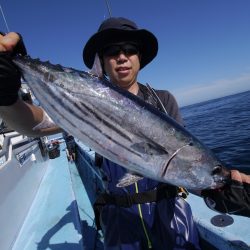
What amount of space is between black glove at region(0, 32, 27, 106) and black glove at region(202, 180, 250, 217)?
59.7 inches

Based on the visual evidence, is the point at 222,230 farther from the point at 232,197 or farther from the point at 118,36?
the point at 118,36

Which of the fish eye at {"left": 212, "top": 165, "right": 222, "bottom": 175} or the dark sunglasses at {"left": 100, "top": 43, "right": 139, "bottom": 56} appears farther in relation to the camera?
the dark sunglasses at {"left": 100, "top": 43, "right": 139, "bottom": 56}

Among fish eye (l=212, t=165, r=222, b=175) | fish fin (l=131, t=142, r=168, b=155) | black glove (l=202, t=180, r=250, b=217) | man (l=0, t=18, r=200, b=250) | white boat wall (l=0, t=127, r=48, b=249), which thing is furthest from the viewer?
white boat wall (l=0, t=127, r=48, b=249)

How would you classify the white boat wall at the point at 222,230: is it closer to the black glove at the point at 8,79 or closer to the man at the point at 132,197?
the man at the point at 132,197

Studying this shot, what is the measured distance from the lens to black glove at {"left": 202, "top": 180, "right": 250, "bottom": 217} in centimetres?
187

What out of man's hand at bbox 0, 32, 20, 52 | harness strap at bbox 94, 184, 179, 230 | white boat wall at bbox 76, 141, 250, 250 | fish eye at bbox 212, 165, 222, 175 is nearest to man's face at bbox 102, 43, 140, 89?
man's hand at bbox 0, 32, 20, 52

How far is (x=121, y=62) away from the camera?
2268 mm

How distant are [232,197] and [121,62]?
1333mm

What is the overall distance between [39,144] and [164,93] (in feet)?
24.2

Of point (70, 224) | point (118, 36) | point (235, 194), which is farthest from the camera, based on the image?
point (70, 224)

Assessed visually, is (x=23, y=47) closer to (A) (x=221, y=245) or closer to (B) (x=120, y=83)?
(B) (x=120, y=83)

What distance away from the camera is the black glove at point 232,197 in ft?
6.15

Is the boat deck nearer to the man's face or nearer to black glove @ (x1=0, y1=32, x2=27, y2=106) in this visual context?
the man's face

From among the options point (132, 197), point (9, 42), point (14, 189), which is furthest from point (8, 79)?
point (14, 189)
